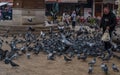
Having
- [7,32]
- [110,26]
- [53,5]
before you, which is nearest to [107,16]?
[110,26]

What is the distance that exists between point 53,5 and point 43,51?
27.6 meters

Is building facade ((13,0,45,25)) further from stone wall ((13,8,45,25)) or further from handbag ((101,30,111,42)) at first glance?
handbag ((101,30,111,42))

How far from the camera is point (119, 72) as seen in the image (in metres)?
10.9

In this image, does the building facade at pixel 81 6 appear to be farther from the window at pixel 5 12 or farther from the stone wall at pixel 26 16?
the stone wall at pixel 26 16

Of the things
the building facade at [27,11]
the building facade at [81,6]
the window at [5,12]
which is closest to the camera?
the building facade at [27,11]

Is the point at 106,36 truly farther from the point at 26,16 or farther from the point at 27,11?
the point at 26,16

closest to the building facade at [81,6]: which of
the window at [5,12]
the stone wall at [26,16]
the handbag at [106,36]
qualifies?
the window at [5,12]

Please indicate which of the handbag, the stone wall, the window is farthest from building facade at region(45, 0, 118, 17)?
the handbag

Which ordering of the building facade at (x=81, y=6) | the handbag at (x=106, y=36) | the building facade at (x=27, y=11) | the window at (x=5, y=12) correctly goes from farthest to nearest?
the building facade at (x=81, y=6)
the window at (x=5, y=12)
the building facade at (x=27, y=11)
the handbag at (x=106, y=36)

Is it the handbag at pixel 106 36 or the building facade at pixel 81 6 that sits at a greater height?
the handbag at pixel 106 36

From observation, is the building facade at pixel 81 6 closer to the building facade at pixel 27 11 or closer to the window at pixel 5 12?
the window at pixel 5 12

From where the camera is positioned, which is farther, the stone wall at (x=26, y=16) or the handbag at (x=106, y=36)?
the stone wall at (x=26, y=16)

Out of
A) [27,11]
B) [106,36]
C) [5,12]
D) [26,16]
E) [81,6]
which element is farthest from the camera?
[81,6]

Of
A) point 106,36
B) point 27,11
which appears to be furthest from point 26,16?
point 106,36
